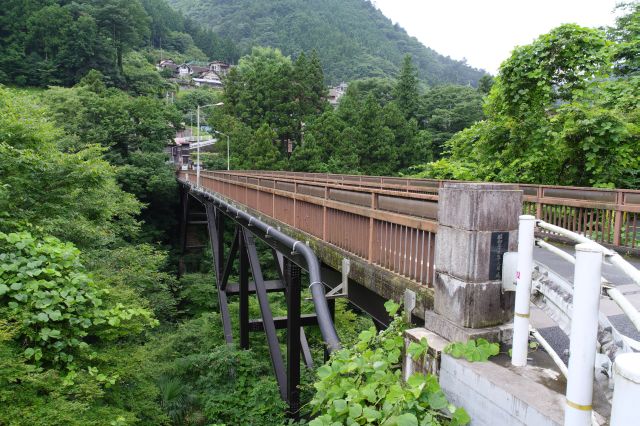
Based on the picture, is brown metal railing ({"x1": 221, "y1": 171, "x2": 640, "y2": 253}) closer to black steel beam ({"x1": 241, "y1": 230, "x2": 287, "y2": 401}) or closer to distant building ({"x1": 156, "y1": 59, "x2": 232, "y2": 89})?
black steel beam ({"x1": 241, "y1": 230, "x2": 287, "y2": 401})

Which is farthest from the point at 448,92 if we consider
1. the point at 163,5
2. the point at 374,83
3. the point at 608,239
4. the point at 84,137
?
the point at 163,5

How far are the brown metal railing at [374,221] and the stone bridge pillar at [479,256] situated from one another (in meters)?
0.63

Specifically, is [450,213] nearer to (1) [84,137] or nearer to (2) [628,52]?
(2) [628,52]

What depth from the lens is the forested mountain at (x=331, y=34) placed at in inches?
4970

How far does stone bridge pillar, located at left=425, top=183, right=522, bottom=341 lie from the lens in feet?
10.2

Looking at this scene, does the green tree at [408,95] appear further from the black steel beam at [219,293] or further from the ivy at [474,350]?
the ivy at [474,350]

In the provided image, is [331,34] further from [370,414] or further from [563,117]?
[370,414]

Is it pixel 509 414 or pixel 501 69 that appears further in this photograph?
pixel 501 69

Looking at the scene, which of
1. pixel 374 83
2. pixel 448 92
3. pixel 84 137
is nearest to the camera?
pixel 84 137

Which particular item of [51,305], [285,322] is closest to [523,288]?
[51,305]

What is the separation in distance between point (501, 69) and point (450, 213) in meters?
10.7

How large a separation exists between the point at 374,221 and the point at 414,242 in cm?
86

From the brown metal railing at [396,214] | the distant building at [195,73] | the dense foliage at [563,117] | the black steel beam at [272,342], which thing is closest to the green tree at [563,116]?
the dense foliage at [563,117]

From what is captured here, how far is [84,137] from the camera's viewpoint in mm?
27766
